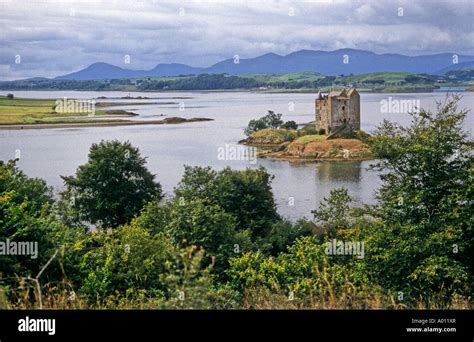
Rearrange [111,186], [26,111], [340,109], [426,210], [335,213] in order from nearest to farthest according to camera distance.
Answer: [426,210], [335,213], [26,111], [111,186], [340,109]

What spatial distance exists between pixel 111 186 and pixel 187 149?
9.46 m

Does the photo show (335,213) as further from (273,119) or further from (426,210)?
(273,119)

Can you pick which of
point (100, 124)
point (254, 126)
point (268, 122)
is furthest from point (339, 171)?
point (100, 124)

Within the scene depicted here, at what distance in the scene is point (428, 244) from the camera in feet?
33.0

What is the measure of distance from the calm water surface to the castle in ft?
4.30

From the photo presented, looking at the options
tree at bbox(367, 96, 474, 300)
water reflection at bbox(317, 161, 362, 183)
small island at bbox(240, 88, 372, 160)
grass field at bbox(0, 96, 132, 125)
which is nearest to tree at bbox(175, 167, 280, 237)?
tree at bbox(367, 96, 474, 300)

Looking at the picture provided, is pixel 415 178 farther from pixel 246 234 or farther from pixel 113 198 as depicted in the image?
pixel 113 198

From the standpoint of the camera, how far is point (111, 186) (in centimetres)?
2209

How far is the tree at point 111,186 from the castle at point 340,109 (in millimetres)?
24096

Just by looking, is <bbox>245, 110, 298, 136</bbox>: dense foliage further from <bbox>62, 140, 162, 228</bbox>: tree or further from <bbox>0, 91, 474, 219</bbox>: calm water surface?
<bbox>62, 140, 162, 228</bbox>: tree

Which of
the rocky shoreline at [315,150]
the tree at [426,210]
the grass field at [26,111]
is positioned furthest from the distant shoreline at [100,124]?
the tree at [426,210]

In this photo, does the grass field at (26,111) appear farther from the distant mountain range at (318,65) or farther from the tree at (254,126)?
the tree at (254,126)

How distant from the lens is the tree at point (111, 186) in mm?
21406

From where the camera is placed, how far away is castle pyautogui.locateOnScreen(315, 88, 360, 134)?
4462 centimetres
